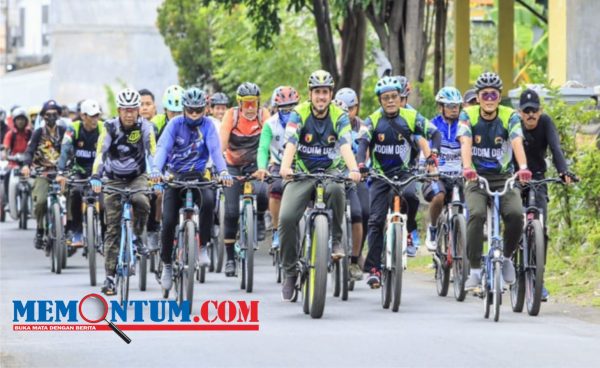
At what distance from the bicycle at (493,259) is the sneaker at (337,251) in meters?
1.24

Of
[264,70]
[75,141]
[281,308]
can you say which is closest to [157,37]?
[264,70]

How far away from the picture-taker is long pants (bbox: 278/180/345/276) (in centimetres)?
1516

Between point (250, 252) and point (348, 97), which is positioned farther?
point (348, 97)

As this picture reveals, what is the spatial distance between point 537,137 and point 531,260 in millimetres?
1291

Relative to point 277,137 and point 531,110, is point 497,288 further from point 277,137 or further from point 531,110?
point 277,137

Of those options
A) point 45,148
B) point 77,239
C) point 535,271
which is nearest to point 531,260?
point 535,271

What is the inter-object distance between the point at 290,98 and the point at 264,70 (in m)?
30.9

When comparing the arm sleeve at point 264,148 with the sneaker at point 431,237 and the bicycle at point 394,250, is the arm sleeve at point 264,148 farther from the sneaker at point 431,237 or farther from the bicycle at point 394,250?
the sneaker at point 431,237

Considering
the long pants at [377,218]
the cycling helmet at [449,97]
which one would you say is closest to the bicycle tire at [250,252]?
the long pants at [377,218]

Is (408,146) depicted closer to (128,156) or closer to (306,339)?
(128,156)

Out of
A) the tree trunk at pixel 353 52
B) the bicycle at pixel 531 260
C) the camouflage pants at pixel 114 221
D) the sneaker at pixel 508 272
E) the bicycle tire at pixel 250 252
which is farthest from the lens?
the tree trunk at pixel 353 52

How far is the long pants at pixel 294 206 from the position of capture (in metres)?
15.2

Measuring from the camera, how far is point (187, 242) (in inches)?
590

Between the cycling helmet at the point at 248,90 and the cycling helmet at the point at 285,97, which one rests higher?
the cycling helmet at the point at 248,90
